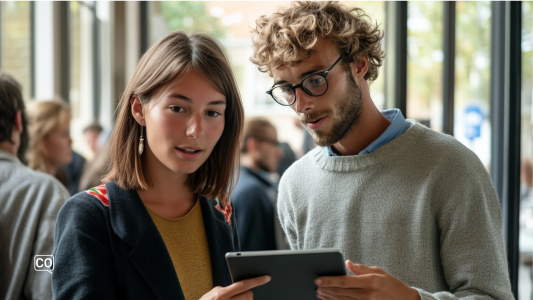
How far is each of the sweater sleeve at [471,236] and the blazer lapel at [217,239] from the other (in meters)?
0.63

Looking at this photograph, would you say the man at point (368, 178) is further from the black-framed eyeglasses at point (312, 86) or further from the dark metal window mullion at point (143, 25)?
the dark metal window mullion at point (143, 25)

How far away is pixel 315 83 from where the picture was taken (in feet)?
5.71

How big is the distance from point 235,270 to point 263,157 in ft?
8.22

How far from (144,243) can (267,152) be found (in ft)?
8.04

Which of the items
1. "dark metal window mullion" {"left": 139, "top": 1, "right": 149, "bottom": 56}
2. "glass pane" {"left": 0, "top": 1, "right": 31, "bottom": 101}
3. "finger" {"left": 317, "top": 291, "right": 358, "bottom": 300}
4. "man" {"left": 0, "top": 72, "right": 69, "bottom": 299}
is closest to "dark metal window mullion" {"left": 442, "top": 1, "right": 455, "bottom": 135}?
"finger" {"left": 317, "top": 291, "right": 358, "bottom": 300}

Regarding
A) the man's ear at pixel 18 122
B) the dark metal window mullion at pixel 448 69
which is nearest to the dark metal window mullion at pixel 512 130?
the dark metal window mullion at pixel 448 69

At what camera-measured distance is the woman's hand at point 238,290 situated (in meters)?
1.26

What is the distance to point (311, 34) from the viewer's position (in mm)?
1759

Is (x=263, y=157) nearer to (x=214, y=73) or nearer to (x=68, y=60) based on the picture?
(x=214, y=73)

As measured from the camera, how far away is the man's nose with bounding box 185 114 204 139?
1.44 meters

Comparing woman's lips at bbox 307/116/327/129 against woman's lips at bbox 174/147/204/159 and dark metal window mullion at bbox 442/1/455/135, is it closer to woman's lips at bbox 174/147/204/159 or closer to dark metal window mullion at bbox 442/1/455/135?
woman's lips at bbox 174/147/204/159

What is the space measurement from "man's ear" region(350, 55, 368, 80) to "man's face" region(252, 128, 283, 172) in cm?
191

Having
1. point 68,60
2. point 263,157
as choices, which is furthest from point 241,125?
point 68,60

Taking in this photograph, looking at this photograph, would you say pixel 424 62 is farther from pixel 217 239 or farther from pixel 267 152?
pixel 217 239
